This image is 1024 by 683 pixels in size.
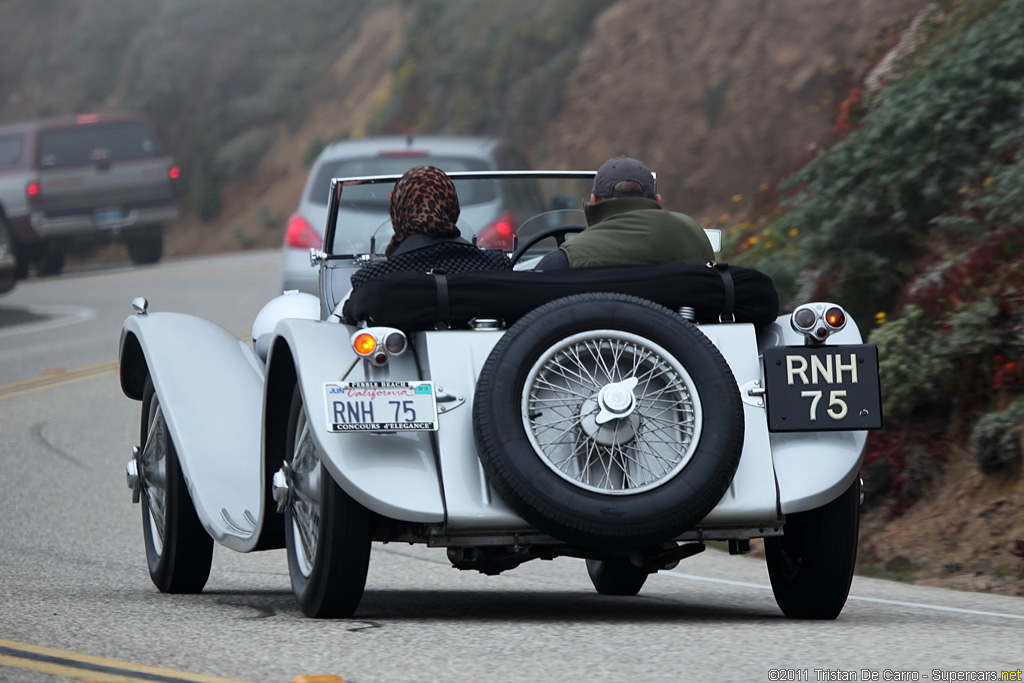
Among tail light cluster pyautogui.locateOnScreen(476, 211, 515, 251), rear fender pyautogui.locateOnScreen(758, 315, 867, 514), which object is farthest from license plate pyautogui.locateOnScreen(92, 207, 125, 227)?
rear fender pyautogui.locateOnScreen(758, 315, 867, 514)

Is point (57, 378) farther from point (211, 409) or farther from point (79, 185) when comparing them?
point (79, 185)

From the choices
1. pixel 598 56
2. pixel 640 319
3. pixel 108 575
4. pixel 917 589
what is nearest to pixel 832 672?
pixel 640 319

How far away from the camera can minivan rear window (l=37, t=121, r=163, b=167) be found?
2342cm

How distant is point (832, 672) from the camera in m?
3.86

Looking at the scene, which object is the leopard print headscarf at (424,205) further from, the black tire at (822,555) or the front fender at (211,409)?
the black tire at (822,555)

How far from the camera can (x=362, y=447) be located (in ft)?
15.0

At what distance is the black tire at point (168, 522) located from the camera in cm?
593

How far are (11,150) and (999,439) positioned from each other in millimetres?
19174

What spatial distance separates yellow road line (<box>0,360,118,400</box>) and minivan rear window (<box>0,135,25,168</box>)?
9.97 m

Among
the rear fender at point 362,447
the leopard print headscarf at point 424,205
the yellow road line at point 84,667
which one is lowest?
the yellow road line at point 84,667

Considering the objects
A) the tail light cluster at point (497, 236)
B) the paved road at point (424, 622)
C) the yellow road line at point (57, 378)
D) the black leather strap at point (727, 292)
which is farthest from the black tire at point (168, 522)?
the yellow road line at point (57, 378)

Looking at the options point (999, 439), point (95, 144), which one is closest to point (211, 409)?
point (999, 439)

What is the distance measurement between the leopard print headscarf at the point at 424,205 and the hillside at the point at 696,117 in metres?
3.08

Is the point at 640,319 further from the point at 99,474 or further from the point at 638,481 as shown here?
the point at 99,474
